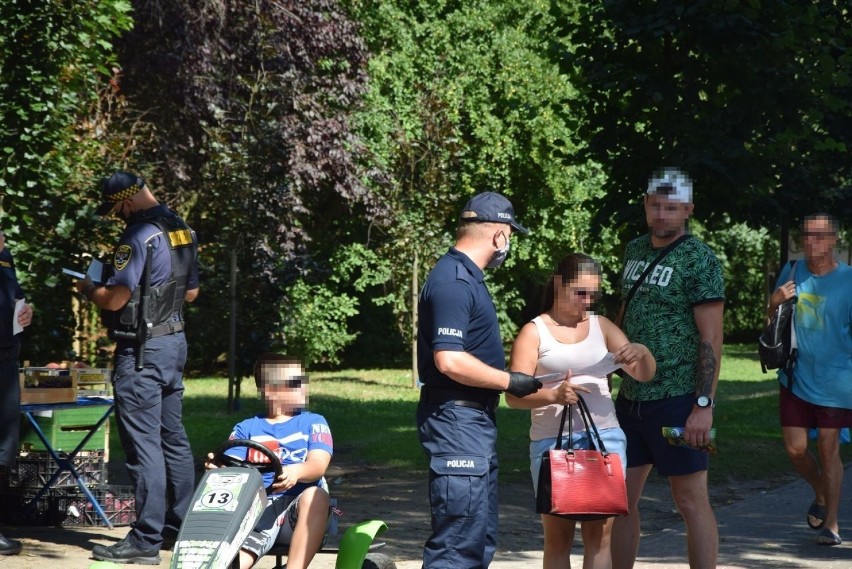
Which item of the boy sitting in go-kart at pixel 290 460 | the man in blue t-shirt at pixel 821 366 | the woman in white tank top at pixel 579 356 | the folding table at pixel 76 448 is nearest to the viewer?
the woman in white tank top at pixel 579 356

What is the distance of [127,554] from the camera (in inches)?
260

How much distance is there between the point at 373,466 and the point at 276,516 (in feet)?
→ 19.1

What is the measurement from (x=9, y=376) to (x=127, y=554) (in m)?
1.36

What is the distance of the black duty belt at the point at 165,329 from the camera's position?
6805mm

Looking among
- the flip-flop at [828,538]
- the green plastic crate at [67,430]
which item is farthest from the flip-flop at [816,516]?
the green plastic crate at [67,430]

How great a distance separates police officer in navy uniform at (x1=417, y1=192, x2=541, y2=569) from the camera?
456 cm

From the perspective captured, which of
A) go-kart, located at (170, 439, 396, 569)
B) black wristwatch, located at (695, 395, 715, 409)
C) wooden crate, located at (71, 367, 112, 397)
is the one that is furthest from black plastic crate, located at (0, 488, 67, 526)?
black wristwatch, located at (695, 395, 715, 409)

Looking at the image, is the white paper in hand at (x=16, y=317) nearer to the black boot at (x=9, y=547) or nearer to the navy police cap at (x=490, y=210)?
the black boot at (x=9, y=547)

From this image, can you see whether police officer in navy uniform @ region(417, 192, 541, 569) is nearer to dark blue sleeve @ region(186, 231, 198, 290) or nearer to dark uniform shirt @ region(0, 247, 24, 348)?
dark blue sleeve @ region(186, 231, 198, 290)

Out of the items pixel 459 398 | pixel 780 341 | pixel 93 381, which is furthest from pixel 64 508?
pixel 780 341

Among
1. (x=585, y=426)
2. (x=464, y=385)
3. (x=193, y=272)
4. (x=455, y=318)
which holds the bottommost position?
(x=585, y=426)

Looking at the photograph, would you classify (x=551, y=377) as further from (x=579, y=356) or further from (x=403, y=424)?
(x=403, y=424)

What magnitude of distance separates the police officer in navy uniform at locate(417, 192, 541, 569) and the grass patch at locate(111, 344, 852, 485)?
5.45 metres

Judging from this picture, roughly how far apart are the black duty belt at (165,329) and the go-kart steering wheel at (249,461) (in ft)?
6.29
